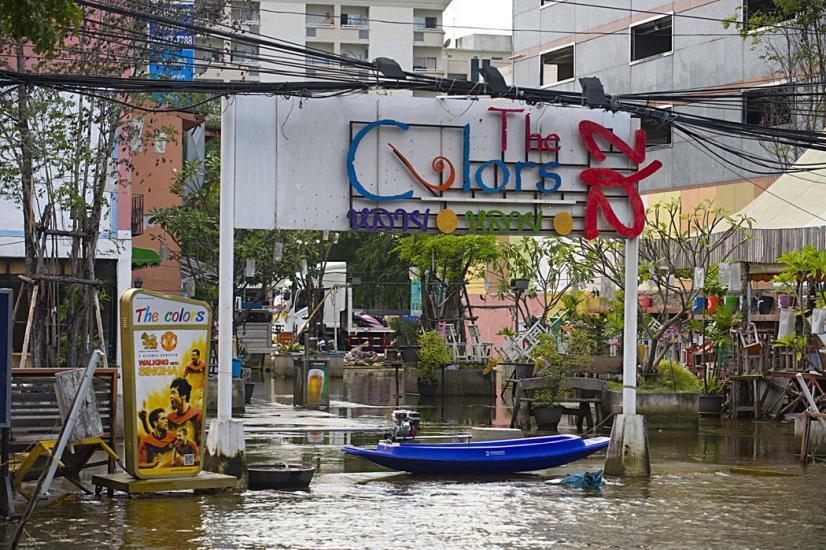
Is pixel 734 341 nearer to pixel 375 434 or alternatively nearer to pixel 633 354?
pixel 375 434

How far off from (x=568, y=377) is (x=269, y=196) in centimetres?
1090

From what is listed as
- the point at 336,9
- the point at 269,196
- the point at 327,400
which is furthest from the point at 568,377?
the point at 336,9

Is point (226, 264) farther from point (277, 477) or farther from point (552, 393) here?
point (552, 393)

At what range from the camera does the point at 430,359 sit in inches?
1292

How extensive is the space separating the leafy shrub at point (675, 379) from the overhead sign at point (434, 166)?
409 inches

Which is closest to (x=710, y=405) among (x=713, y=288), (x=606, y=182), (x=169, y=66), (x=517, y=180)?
(x=713, y=288)

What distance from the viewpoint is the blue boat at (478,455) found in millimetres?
16453

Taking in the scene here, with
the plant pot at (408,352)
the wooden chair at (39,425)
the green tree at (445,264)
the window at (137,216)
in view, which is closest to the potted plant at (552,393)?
the wooden chair at (39,425)

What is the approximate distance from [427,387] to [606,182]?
56.9 feet

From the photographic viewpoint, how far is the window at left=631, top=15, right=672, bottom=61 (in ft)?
144

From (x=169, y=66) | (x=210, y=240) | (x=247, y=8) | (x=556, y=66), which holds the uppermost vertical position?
(x=247, y=8)

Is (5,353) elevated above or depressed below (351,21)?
below

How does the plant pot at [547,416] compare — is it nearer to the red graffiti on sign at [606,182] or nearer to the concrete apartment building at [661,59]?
the red graffiti on sign at [606,182]

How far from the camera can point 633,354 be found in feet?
53.4
